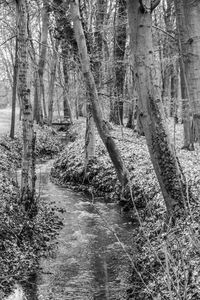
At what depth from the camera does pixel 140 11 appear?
17.0ft

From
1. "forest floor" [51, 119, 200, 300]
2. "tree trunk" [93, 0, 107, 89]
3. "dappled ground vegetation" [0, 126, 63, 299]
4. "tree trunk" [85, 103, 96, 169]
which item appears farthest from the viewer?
"tree trunk" [93, 0, 107, 89]

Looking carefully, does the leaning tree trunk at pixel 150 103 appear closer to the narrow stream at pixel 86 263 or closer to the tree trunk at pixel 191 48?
the narrow stream at pixel 86 263

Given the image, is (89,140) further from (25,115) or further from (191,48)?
(191,48)

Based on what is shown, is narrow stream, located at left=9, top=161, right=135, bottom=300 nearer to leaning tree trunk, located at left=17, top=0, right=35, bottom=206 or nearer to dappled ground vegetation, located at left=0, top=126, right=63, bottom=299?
dappled ground vegetation, located at left=0, top=126, right=63, bottom=299

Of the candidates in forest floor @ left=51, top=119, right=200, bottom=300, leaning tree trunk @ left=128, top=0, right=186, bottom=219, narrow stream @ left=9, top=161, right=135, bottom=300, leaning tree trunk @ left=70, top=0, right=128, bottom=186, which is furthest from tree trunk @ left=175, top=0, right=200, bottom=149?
leaning tree trunk @ left=70, top=0, right=128, bottom=186

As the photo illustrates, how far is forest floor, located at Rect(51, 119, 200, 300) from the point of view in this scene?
4.22 meters

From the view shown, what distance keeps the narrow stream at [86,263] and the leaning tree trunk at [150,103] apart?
1.29 metres

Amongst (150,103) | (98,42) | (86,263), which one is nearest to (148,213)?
(86,263)

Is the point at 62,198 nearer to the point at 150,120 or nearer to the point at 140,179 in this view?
the point at 140,179

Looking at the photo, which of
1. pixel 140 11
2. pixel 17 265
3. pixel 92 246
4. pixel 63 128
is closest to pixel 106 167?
pixel 92 246

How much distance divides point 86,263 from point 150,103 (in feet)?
10.9

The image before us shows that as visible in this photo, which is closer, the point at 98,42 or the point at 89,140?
the point at 89,140

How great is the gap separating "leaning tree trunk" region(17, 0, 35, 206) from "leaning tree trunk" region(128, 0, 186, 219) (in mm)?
3063

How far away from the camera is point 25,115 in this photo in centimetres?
791
